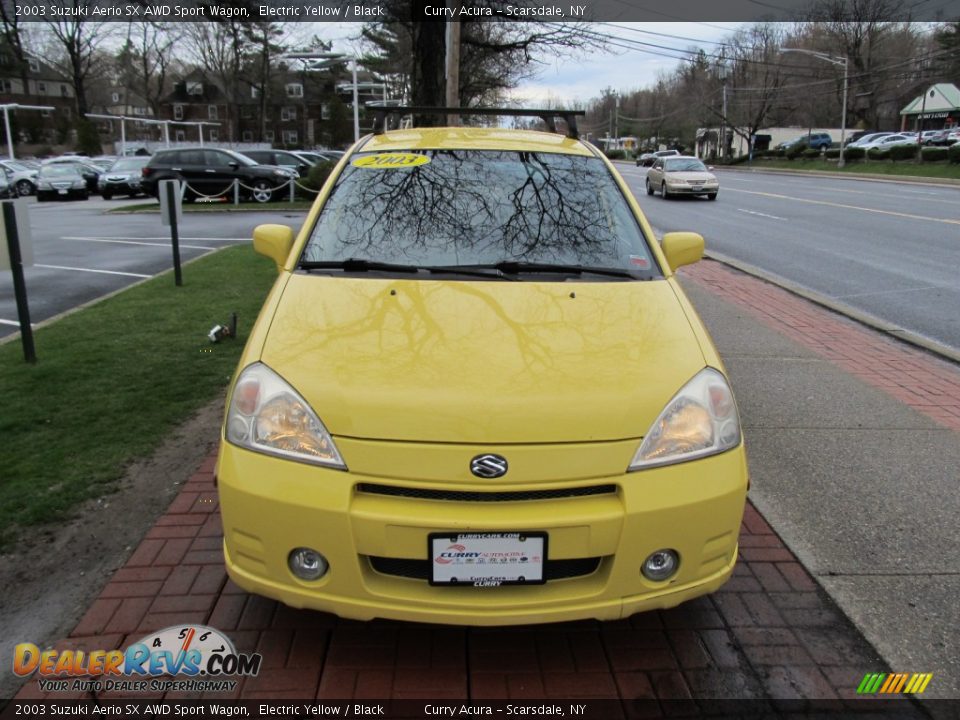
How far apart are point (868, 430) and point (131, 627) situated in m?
4.27

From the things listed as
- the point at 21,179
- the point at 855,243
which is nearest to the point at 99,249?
the point at 855,243

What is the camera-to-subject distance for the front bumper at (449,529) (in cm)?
220

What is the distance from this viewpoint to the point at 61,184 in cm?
2881

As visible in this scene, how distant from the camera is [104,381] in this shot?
17.6 ft

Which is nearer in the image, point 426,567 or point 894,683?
point 426,567

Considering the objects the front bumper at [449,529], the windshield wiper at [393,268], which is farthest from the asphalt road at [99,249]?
the front bumper at [449,529]

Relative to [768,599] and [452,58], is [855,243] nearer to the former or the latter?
[452,58]

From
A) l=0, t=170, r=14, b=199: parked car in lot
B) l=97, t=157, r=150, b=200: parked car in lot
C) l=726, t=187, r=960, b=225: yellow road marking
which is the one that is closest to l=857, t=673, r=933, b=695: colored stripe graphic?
l=726, t=187, r=960, b=225: yellow road marking

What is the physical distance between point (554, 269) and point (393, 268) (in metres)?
0.69

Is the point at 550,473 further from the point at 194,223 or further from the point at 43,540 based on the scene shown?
the point at 194,223

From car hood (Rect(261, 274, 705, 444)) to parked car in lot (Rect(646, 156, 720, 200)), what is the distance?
23.0m

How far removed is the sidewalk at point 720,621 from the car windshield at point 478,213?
1.44 meters

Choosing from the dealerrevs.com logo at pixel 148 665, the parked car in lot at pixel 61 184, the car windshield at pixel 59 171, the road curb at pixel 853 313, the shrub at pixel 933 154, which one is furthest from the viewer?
the shrub at pixel 933 154

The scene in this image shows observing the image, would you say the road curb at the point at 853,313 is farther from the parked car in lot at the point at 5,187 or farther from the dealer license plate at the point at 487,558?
the parked car in lot at the point at 5,187
